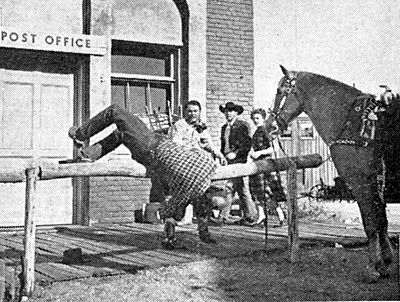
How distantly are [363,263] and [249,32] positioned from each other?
5.79 metres

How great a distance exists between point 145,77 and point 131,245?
369cm

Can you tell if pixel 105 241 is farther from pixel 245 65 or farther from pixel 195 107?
pixel 245 65

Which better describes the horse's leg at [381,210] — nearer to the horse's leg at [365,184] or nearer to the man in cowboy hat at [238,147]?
the horse's leg at [365,184]

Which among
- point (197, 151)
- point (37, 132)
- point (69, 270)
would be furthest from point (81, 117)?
point (69, 270)

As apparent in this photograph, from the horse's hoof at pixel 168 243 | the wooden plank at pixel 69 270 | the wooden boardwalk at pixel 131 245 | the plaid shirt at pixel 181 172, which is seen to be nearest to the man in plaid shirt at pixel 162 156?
the plaid shirt at pixel 181 172

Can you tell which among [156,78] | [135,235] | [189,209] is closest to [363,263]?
[135,235]

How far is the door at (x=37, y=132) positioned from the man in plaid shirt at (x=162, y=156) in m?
2.81

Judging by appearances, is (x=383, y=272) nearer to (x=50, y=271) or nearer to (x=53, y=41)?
(x=50, y=271)

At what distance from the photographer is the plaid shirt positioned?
19.5 feet

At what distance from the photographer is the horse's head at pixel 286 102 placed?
19.4 ft

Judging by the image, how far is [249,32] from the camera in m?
10.6

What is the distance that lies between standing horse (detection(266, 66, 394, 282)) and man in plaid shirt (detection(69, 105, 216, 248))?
1.31 meters

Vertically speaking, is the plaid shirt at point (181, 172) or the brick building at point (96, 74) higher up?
A: the brick building at point (96, 74)

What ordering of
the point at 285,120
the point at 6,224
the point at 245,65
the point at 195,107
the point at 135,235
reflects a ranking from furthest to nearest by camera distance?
the point at 245,65 → the point at 6,224 → the point at 135,235 → the point at 195,107 → the point at 285,120
